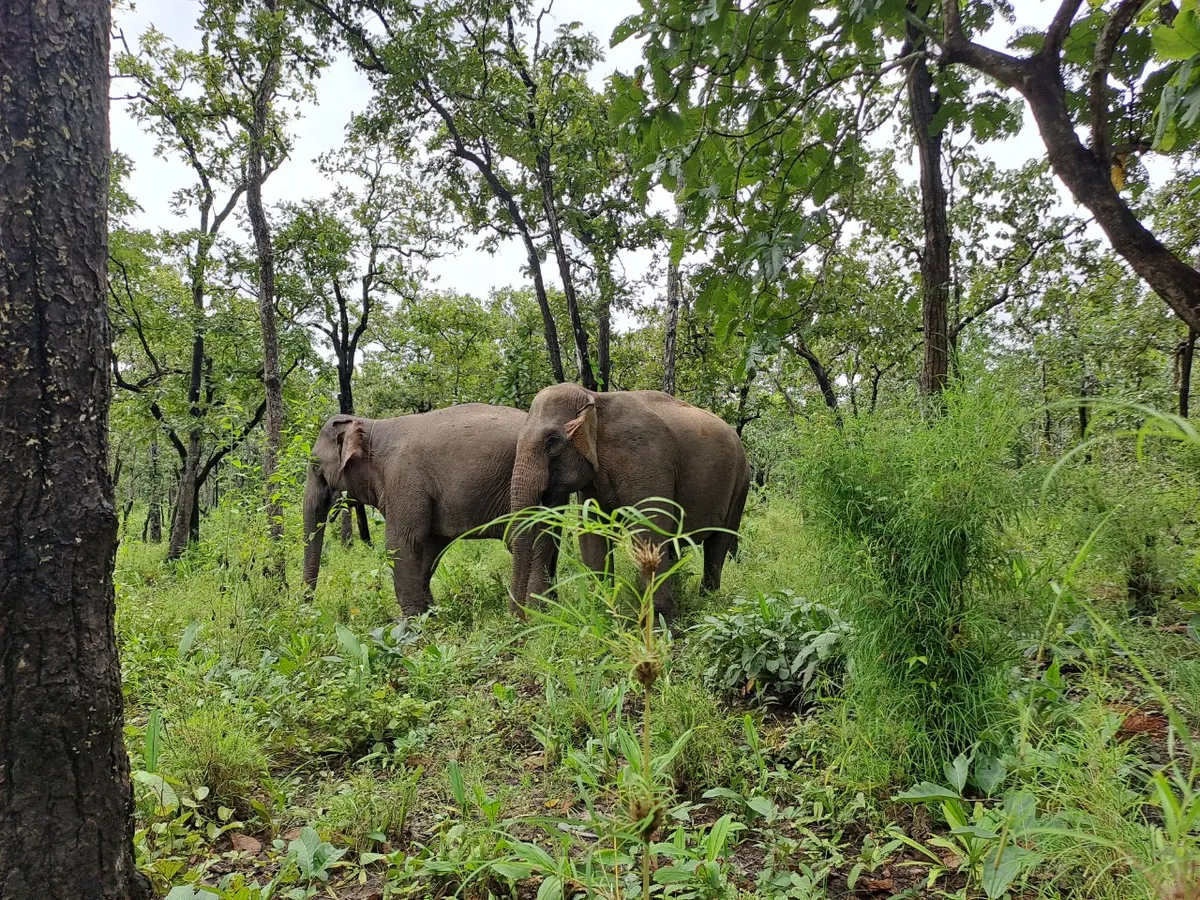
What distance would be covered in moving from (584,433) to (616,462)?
0.53m

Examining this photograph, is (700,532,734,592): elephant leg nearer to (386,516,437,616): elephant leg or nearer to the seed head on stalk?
(386,516,437,616): elephant leg

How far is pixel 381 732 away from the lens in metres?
3.69

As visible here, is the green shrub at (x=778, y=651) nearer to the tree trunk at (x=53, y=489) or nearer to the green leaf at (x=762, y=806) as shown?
the green leaf at (x=762, y=806)

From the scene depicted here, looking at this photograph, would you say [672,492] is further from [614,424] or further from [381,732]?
[381,732]

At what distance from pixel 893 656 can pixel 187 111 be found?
37.2 feet

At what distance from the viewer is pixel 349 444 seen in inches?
318

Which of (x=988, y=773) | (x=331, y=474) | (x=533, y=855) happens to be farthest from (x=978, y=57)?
(x=331, y=474)

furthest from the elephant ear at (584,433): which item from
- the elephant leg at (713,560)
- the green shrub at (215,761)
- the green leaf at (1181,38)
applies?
the green leaf at (1181,38)

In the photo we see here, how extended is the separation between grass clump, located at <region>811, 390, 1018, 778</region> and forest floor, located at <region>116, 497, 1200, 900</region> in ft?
0.41

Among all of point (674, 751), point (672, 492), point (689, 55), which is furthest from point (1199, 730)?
point (672, 492)

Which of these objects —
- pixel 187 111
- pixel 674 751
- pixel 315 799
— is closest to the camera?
pixel 674 751

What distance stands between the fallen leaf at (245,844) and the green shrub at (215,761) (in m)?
0.27

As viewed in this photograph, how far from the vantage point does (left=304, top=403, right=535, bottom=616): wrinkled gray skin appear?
25.1ft

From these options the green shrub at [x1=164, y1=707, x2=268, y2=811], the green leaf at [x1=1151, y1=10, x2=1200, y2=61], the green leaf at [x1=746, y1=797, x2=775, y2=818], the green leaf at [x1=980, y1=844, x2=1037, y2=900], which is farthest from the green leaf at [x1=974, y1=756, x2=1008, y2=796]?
the green shrub at [x1=164, y1=707, x2=268, y2=811]
